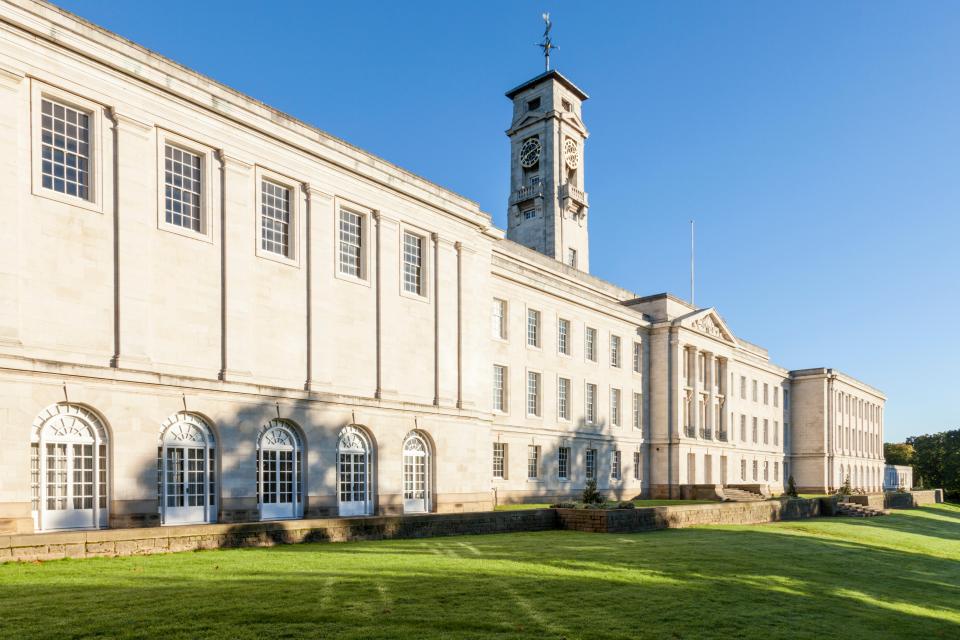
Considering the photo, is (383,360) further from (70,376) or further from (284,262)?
(70,376)

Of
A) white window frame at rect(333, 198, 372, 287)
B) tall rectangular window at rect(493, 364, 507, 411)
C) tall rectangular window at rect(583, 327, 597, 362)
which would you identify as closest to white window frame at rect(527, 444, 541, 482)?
tall rectangular window at rect(493, 364, 507, 411)

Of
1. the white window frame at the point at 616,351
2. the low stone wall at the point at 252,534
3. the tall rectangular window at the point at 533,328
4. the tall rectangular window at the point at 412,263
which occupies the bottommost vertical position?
the low stone wall at the point at 252,534

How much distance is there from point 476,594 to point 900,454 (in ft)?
424

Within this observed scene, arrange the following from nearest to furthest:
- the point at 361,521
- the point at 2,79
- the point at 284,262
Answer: the point at 2,79 < the point at 361,521 < the point at 284,262

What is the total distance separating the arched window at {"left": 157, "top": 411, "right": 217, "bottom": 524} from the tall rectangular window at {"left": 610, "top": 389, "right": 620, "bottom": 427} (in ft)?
105

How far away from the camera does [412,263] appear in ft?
97.3

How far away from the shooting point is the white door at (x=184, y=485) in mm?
20391

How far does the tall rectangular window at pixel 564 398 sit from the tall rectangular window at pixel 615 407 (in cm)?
549

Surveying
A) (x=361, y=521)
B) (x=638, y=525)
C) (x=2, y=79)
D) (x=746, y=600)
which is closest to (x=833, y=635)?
(x=746, y=600)

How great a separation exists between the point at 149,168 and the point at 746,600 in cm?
1875

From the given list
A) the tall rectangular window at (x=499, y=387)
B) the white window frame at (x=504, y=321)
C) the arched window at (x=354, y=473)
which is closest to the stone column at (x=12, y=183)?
the arched window at (x=354, y=473)

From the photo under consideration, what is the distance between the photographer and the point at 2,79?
58.3 feet

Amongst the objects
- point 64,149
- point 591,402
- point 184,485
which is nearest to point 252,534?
point 184,485

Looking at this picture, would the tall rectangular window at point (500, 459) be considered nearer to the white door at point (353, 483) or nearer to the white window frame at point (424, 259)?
the white window frame at point (424, 259)
